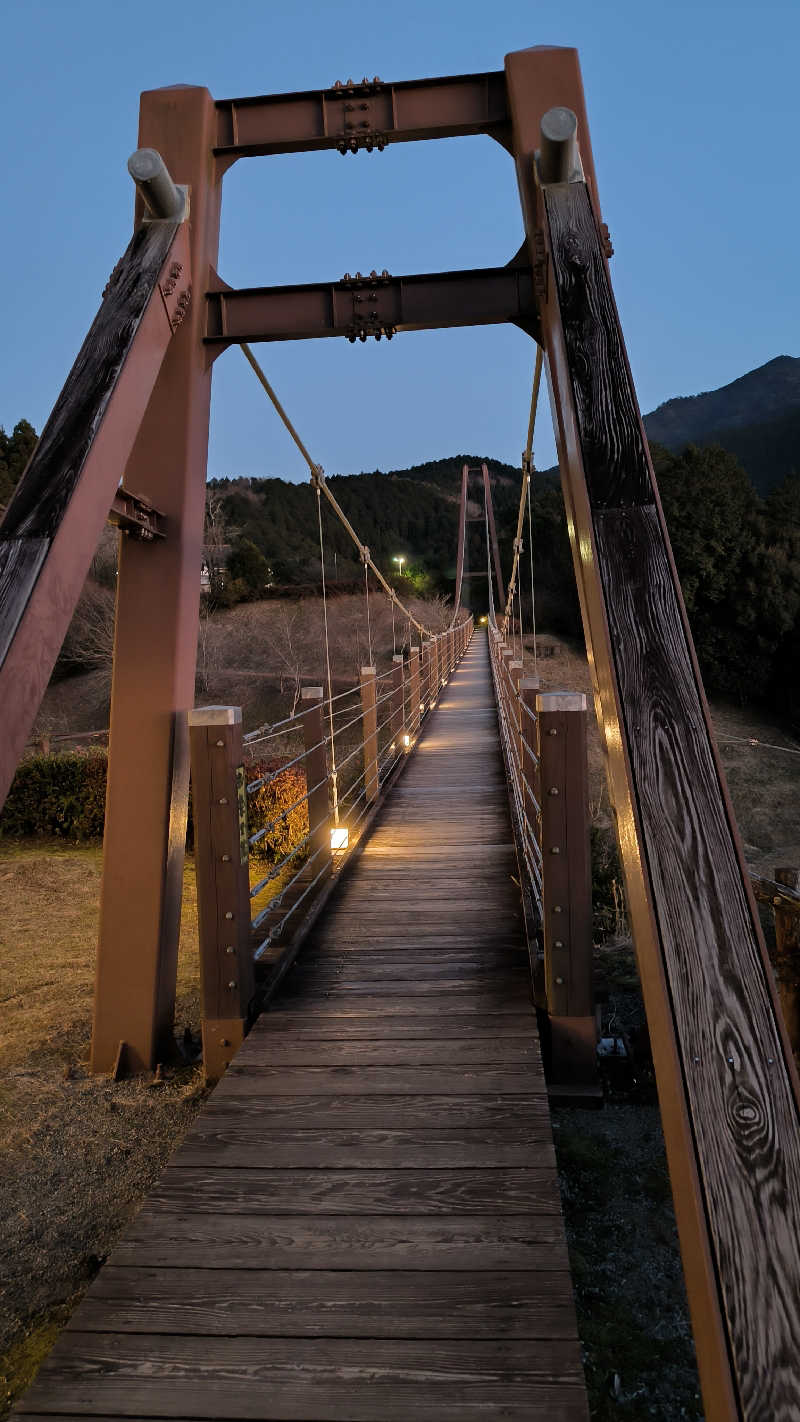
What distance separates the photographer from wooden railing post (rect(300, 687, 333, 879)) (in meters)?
4.10

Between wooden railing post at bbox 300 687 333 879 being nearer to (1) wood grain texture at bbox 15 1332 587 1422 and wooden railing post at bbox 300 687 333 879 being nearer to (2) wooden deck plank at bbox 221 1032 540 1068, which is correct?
(2) wooden deck plank at bbox 221 1032 540 1068

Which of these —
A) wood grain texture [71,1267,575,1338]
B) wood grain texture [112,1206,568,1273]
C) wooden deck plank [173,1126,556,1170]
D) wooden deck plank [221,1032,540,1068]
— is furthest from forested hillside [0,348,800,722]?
wood grain texture [71,1267,575,1338]

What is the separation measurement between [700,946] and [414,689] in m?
8.44

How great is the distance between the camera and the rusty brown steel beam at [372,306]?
9.64 feet

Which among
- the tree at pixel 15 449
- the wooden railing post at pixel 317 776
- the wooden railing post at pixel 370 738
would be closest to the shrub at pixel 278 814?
the wooden railing post at pixel 370 738

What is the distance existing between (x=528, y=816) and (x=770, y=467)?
1849 inches

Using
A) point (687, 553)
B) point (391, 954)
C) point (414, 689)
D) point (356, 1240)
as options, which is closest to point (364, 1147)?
point (356, 1240)

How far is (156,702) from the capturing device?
2793mm

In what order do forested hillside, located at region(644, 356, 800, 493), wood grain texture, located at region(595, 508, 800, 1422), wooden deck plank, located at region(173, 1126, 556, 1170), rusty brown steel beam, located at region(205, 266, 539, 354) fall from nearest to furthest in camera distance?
wood grain texture, located at region(595, 508, 800, 1422) → wooden deck plank, located at region(173, 1126, 556, 1170) → rusty brown steel beam, located at region(205, 266, 539, 354) → forested hillside, located at region(644, 356, 800, 493)

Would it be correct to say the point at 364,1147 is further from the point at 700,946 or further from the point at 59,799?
the point at 59,799

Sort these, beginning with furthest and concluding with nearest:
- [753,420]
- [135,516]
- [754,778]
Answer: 1. [753,420]
2. [754,778]
3. [135,516]

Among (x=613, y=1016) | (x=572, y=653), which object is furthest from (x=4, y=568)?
(x=572, y=653)

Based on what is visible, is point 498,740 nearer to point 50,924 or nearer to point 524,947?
point 50,924

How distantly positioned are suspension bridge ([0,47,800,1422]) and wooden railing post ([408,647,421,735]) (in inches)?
204
